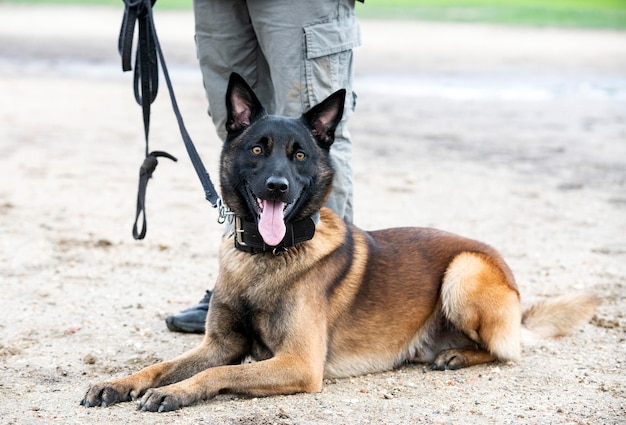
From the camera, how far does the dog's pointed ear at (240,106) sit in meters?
3.75

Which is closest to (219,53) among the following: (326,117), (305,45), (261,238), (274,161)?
(305,45)

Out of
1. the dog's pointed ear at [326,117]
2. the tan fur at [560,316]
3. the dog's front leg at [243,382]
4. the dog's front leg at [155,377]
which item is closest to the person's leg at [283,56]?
the dog's pointed ear at [326,117]

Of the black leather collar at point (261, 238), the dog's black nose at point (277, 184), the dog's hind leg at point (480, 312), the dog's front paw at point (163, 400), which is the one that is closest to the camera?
the dog's front paw at point (163, 400)

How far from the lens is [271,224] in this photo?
3.59m

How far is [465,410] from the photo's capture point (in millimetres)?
3498

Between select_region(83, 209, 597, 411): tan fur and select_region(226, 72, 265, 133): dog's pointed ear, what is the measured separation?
0.54 metres

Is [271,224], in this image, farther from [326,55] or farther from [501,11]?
[501,11]

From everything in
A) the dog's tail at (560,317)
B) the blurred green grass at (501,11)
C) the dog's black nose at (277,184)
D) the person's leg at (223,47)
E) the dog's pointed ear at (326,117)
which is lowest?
the blurred green grass at (501,11)

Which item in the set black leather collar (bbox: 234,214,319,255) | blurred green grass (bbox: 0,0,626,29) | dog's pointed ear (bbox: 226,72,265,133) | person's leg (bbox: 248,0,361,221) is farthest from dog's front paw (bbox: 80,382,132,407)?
blurred green grass (bbox: 0,0,626,29)

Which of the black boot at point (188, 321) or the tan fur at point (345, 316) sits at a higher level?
the tan fur at point (345, 316)

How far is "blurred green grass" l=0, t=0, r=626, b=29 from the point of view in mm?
30177

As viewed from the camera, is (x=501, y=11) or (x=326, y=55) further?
(x=501, y=11)

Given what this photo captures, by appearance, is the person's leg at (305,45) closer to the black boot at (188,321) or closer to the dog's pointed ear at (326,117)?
the dog's pointed ear at (326,117)

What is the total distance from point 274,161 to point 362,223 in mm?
3072
